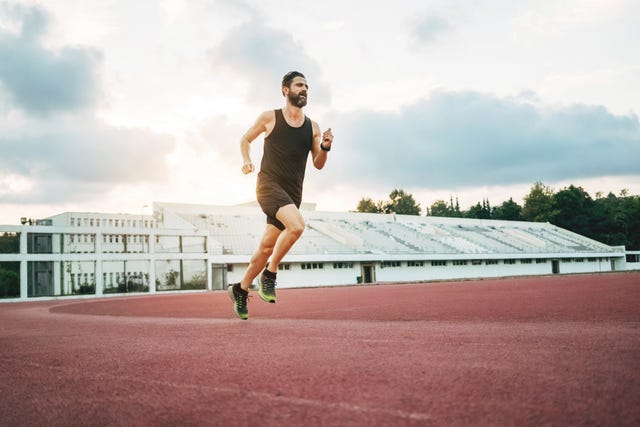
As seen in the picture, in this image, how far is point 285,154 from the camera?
5586mm

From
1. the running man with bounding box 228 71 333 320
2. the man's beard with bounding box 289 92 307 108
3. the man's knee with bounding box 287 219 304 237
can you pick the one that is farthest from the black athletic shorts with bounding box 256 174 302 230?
the man's beard with bounding box 289 92 307 108

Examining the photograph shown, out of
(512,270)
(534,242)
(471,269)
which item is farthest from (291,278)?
(534,242)

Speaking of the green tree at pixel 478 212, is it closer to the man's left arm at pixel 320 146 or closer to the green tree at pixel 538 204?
the green tree at pixel 538 204

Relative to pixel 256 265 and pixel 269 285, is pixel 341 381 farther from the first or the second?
pixel 256 265

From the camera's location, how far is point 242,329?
5258mm

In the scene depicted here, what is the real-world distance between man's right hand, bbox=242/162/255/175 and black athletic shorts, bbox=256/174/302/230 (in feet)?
0.42

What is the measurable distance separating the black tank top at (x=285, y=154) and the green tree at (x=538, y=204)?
76.7 meters

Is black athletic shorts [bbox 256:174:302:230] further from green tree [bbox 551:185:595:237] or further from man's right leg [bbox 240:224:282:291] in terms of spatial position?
green tree [bbox 551:185:595:237]

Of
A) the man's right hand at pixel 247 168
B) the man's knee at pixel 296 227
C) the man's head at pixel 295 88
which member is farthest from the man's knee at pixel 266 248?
the man's head at pixel 295 88

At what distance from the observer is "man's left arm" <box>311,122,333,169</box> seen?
4977 millimetres

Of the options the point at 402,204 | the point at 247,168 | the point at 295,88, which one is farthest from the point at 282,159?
the point at 402,204

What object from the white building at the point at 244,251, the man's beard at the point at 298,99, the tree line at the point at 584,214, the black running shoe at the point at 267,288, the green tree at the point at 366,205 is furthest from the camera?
the green tree at the point at 366,205

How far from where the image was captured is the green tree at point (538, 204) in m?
76.5

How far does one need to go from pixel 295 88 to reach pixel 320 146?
660 mm
